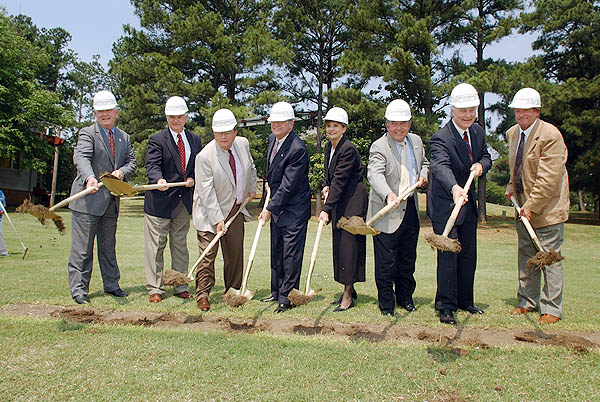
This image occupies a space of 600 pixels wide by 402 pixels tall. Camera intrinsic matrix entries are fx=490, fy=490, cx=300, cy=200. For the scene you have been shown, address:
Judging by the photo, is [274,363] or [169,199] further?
[169,199]

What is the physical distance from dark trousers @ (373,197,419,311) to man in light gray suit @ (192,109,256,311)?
74.3 inches

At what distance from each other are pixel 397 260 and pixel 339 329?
1477 millimetres

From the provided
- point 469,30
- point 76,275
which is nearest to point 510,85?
point 469,30

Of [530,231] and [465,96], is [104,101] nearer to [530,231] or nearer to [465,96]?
[465,96]

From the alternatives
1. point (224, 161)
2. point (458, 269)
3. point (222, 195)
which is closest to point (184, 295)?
point (222, 195)

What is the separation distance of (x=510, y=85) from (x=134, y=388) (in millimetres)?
23737

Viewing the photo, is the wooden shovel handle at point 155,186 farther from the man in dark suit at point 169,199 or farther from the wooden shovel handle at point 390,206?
the wooden shovel handle at point 390,206

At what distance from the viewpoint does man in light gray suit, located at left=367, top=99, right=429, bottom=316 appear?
222 inches

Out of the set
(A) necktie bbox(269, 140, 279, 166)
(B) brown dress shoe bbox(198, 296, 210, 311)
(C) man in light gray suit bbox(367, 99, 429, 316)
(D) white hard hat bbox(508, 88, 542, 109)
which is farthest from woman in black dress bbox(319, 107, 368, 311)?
(D) white hard hat bbox(508, 88, 542, 109)

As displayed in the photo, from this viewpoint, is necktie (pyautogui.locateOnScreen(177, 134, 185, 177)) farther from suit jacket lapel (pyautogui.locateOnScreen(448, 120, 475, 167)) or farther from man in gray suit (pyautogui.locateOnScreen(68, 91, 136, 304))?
suit jacket lapel (pyautogui.locateOnScreen(448, 120, 475, 167))

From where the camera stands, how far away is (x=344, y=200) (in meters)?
6.11

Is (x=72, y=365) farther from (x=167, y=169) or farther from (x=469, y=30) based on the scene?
(x=469, y=30)

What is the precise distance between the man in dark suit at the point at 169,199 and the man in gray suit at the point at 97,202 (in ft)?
1.58

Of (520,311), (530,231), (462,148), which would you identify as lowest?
(520,311)
